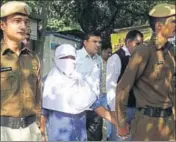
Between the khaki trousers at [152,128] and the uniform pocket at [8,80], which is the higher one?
the uniform pocket at [8,80]

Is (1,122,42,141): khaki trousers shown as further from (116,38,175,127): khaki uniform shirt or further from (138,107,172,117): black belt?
(138,107,172,117): black belt

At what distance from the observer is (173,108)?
3846 millimetres

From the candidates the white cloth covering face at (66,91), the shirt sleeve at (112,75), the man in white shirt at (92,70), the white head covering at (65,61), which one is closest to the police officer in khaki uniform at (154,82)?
the white cloth covering face at (66,91)

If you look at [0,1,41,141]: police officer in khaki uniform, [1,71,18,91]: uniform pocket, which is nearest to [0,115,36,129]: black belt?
[0,1,41,141]: police officer in khaki uniform

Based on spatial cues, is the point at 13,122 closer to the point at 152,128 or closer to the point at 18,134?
the point at 18,134

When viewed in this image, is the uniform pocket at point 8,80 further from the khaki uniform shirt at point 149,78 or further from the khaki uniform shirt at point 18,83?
the khaki uniform shirt at point 149,78

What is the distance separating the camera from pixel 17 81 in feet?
11.8

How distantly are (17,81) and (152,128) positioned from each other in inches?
43.5

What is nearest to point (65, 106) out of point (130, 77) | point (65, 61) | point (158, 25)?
point (65, 61)

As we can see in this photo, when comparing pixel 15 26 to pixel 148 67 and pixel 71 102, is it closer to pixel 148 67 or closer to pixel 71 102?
pixel 148 67

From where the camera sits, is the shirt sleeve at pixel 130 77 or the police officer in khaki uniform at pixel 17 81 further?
the shirt sleeve at pixel 130 77

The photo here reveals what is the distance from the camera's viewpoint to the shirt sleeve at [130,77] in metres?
3.75

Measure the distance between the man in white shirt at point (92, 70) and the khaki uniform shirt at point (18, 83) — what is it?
238cm

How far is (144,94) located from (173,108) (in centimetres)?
26
